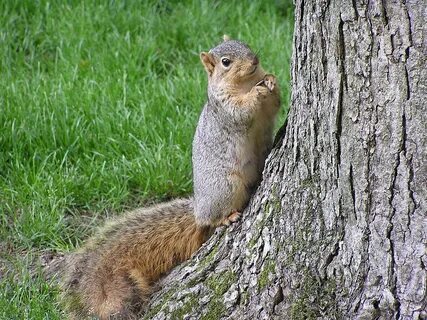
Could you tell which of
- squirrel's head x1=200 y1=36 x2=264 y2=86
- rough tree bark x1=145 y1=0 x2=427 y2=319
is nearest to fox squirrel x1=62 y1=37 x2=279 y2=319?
squirrel's head x1=200 y1=36 x2=264 y2=86

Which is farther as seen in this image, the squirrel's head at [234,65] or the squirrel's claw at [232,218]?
→ the squirrel's head at [234,65]

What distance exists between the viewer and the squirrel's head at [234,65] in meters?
2.64

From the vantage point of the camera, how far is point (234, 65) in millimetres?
2645

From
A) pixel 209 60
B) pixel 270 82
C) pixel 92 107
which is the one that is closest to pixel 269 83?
pixel 270 82

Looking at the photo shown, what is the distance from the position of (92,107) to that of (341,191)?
1697mm

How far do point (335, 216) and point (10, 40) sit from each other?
95.5 inches

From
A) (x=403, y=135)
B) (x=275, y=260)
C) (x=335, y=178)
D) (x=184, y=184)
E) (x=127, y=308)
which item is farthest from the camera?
(x=184, y=184)

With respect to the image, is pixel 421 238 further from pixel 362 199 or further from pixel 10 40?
pixel 10 40

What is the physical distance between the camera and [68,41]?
4051 mm

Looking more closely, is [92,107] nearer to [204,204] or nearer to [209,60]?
[209,60]

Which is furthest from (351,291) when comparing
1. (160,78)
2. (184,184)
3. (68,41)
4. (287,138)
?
(68,41)

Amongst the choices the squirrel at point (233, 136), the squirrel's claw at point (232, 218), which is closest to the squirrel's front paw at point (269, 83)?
the squirrel at point (233, 136)

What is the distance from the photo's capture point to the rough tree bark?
1942 millimetres

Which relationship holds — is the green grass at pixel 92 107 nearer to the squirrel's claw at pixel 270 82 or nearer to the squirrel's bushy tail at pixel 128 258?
the squirrel's bushy tail at pixel 128 258
